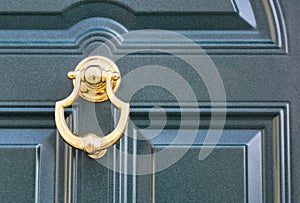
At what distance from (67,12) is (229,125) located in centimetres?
26

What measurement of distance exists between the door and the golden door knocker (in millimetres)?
17

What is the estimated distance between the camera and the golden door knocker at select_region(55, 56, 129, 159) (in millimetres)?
822

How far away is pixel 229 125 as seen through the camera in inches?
34.4

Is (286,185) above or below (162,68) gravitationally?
below

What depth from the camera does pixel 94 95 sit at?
2.82 ft

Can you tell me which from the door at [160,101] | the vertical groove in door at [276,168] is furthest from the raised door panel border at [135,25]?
the vertical groove in door at [276,168]

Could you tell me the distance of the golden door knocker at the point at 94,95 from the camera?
2.70 feet

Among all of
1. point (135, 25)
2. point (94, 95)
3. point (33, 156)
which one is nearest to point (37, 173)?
point (33, 156)

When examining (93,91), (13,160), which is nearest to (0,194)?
(13,160)

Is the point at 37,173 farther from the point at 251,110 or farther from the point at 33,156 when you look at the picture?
the point at 251,110

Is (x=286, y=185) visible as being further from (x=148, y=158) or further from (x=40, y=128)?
(x=40, y=128)

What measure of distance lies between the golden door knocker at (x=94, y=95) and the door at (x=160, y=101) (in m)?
0.02

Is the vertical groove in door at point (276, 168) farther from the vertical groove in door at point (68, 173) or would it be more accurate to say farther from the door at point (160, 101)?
the vertical groove in door at point (68, 173)

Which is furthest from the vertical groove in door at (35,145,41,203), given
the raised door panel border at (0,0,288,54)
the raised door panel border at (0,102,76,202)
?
the raised door panel border at (0,0,288,54)
